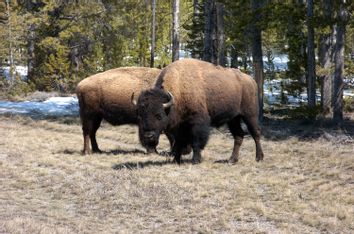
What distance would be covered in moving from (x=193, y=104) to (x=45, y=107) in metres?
15.8

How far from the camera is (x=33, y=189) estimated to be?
34.0 feet

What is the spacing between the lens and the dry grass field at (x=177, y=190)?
7781 millimetres

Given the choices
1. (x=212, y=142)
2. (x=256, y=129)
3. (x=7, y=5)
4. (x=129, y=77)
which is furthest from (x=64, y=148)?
(x=7, y=5)

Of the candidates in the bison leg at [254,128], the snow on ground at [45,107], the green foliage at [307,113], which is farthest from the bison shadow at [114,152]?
the snow on ground at [45,107]

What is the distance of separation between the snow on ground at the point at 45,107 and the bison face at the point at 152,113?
1339cm

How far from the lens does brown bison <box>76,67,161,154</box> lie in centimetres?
1434

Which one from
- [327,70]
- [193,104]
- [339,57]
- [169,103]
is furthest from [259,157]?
[327,70]

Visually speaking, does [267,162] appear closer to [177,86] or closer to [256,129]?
[256,129]

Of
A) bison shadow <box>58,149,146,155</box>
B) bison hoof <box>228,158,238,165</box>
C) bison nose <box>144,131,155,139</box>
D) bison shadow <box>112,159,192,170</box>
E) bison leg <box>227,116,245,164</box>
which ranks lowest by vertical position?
bison shadow <box>58,149,146,155</box>

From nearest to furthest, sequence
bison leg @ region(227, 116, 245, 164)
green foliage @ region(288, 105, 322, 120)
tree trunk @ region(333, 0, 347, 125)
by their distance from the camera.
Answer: bison leg @ region(227, 116, 245, 164) → tree trunk @ region(333, 0, 347, 125) → green foliage @ region(288, 105, 322, 120)

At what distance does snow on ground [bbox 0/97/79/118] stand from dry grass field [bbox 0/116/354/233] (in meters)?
8.30

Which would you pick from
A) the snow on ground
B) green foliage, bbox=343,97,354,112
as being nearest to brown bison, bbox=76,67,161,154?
the snow on ground

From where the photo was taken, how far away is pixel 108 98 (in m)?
14.4

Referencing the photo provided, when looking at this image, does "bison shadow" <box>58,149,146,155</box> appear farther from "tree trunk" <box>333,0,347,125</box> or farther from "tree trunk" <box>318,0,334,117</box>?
"tree trunk" <box>318,0,334,117</box>
